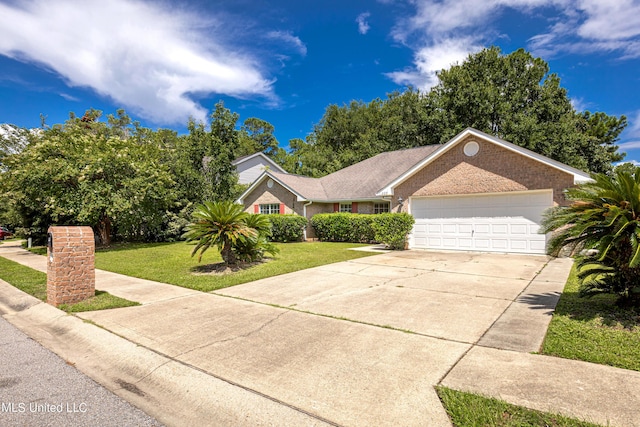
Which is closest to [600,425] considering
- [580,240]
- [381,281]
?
[580,240]

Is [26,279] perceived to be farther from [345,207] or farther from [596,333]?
[345,207]

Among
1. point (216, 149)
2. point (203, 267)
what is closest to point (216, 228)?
point (203, 267)

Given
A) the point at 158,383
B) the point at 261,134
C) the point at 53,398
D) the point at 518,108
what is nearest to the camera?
the point at 53,398

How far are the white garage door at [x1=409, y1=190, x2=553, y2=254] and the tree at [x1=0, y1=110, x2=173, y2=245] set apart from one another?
13.7 meters

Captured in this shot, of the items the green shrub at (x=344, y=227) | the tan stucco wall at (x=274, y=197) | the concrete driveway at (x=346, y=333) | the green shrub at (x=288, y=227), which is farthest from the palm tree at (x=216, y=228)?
the tan stucco wall at (x=274, y=197)

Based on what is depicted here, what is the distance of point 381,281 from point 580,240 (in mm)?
4119

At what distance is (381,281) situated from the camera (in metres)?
8.16

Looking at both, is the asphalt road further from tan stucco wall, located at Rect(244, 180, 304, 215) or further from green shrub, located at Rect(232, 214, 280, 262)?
tan stucco wall, located at Rect(244, 180, 304, 215)

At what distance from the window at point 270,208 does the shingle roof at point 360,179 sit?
1818 millimetres

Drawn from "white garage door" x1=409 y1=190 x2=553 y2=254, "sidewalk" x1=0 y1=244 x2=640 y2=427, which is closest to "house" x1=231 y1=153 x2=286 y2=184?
"white garage door" x1=409 y1=190 x2=553 y2=254

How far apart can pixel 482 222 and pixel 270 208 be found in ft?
42.0

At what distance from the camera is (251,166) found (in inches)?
1415

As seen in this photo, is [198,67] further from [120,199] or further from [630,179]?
[630,179]

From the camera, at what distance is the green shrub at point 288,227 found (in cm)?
1912
